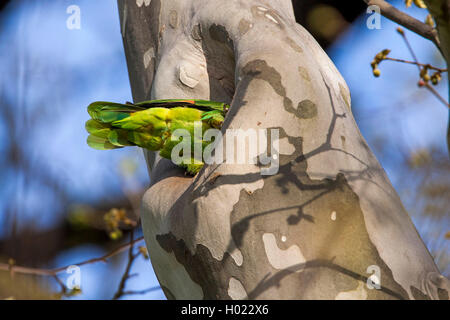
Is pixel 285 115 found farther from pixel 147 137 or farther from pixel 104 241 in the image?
pixel 104 241

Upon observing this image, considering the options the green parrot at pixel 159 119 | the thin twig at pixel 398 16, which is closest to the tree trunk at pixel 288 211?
the green parrot at pixel 159 119

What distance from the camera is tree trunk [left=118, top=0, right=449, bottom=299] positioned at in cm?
113

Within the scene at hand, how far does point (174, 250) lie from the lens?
1.27 metres

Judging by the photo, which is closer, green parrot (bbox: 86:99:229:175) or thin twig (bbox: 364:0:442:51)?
green parrot (bbox: 86:99:229:175)

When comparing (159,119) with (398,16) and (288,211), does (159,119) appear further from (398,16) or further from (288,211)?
(398,16)

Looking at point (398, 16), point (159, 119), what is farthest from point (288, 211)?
point (398, 16)

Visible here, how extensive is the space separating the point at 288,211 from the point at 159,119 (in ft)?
1.70

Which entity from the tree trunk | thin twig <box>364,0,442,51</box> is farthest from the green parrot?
thin twig <box>364,0,442,51</box>

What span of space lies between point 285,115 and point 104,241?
3141 millimetres

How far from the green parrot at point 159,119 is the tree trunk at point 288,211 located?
0.12 metres

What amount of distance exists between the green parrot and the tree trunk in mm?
124

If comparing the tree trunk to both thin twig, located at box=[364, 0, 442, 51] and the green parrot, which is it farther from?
thin twig, located at box=[364, 0, 442, 51]

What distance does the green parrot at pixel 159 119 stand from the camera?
1.46 m
